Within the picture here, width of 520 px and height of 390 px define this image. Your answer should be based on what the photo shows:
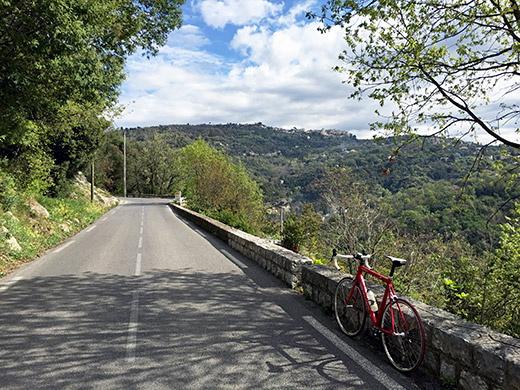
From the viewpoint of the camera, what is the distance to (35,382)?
11.1ft

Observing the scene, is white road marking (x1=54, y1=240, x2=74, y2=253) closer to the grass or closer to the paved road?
the grass

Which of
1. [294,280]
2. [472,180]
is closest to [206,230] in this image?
[294,280]

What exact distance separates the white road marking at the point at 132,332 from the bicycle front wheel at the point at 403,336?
283cm

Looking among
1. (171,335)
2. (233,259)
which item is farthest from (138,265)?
(171,335)

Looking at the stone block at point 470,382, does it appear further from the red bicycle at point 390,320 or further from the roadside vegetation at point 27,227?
the roadside vegetation at point 27,227

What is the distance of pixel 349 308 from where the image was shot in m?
4.67

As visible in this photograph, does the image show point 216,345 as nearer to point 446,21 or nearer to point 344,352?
point 344,352

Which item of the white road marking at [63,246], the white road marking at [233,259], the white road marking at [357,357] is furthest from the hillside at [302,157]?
the white road marking at [63,246]

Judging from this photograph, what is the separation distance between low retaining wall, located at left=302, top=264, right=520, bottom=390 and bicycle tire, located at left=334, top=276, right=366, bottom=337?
2.48 feet

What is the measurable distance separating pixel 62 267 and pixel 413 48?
9.32 meters

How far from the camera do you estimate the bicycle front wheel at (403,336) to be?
137 inches

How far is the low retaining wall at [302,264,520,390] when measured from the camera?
2.70m

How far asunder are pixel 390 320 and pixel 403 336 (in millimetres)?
295

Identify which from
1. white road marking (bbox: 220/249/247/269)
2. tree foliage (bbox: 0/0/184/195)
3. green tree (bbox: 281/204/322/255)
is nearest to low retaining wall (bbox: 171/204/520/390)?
white road marking (bbox: 220/249/247/269)
